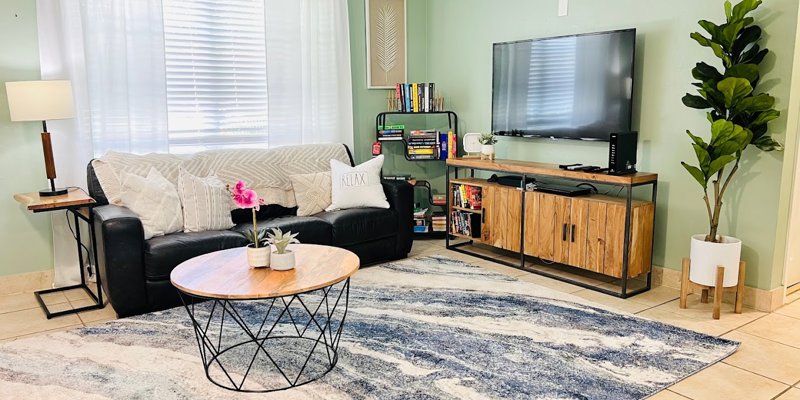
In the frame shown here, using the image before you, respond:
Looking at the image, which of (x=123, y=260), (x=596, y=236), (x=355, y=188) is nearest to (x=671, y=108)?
(x=596, y=236)

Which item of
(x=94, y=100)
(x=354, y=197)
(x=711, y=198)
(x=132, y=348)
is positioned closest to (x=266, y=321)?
(x=132, y=348)

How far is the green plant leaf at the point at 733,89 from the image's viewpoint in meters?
3.22

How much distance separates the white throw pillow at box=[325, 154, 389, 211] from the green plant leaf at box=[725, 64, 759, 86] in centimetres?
244

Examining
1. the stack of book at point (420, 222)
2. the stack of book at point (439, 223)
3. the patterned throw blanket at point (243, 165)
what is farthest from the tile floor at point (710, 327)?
the stack of book at point (420, 222)

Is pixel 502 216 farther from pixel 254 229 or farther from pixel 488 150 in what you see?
pixel 254 229

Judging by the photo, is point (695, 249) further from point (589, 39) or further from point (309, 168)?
point (309, 168)

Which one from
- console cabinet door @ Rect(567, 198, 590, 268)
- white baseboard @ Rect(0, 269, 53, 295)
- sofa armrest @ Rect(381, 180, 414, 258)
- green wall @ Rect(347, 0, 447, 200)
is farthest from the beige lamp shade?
console cabinet door @ Rect(567, 198, 590, 268)

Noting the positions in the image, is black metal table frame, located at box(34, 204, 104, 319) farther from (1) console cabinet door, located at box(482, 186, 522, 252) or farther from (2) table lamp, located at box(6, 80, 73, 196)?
(1) console cabinet door, located at box(482, 186, 522, 252)

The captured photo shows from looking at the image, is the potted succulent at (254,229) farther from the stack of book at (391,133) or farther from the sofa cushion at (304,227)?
the stack of book at (391,133)

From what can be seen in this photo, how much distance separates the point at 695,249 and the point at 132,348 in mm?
3187

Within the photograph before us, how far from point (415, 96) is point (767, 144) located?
287 centimetres

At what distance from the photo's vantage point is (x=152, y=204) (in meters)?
3.72

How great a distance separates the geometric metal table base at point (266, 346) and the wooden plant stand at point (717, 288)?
2066 mm

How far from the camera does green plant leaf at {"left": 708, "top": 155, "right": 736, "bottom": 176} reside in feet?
10.8
